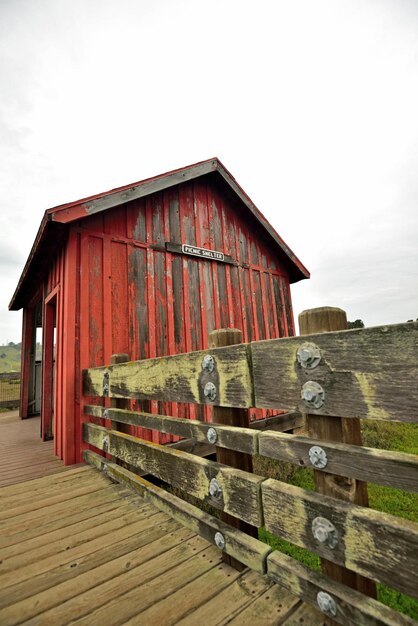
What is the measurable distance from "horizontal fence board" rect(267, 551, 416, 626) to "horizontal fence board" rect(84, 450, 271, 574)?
8 cm

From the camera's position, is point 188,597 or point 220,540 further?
point 220,540

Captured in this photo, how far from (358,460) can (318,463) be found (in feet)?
0.59

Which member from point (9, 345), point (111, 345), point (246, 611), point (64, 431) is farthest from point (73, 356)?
point (9, 345)

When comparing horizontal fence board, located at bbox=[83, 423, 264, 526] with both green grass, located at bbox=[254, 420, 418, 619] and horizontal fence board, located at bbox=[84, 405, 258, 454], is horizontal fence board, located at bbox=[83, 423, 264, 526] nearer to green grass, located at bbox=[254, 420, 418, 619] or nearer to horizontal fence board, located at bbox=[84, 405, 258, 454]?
horizontal fence board, located at bbox=[84, 405, 258, 454]

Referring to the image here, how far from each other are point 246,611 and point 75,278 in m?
4.33

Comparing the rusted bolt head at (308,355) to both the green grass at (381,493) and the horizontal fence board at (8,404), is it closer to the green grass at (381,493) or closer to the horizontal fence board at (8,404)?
the green grass at (381,493)

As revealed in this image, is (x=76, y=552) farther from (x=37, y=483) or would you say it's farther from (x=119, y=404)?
(x=37, y=483)

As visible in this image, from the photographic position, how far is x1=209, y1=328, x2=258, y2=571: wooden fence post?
1753 mm

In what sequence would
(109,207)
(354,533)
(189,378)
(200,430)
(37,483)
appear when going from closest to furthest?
(354,533) < (200,430) < (189,378) < (37,483) < (109,207)

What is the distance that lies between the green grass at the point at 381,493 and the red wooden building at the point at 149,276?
2313 mm

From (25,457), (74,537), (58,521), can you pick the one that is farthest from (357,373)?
(25,457)

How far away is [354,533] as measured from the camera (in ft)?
3.75

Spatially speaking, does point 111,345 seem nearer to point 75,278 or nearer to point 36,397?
point 75,278

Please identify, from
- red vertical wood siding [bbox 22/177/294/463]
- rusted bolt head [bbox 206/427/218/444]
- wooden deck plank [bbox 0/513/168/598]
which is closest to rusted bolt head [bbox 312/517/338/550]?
rusted bolt head [bbox 206/427/218/444]
